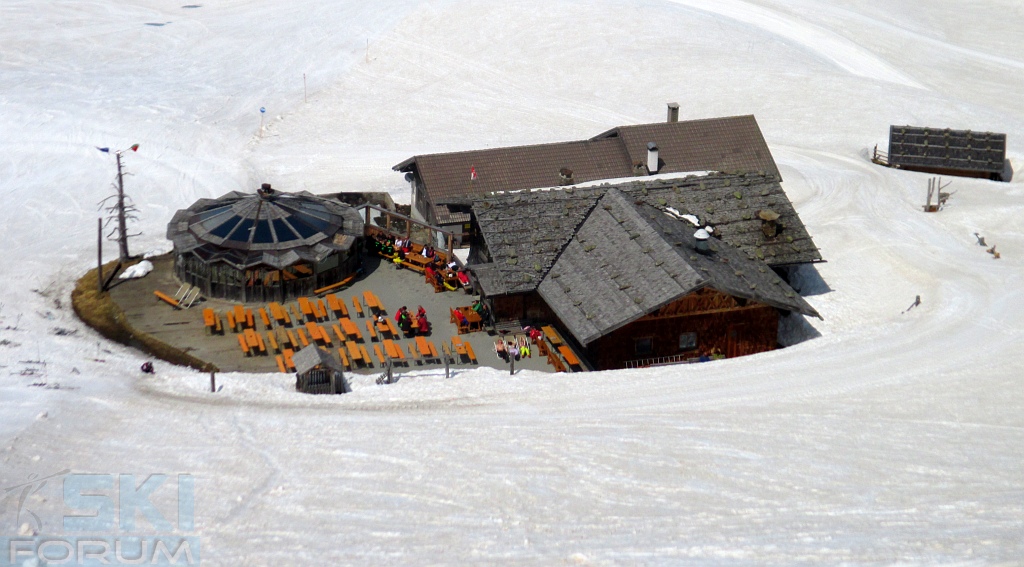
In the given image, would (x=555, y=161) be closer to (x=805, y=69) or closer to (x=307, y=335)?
(x=307, y=335)

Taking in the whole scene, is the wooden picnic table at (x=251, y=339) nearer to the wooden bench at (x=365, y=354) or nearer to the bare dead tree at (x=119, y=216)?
the wooden bench at (x=365, y=354)

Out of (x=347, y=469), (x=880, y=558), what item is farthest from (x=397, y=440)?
(x=880, y=558)

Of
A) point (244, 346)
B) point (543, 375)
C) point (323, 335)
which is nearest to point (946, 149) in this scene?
point (543, 375)

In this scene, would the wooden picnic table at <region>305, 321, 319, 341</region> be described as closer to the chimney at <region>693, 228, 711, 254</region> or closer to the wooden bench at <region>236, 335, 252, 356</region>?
the wooden bench at <region>236, 335, 252, 356</region>

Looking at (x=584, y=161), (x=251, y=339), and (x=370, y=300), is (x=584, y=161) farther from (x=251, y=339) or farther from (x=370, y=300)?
(x=251, y=339)

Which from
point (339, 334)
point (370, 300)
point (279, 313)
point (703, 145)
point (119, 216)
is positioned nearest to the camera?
point (339, 334)

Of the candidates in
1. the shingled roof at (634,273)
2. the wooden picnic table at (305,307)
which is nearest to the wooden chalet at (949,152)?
the shingled roof at (634,273)

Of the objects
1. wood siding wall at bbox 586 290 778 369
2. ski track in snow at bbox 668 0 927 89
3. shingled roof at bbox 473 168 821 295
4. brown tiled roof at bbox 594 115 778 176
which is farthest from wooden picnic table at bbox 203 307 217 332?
ski track in snow at bbox 668 0 927 89
